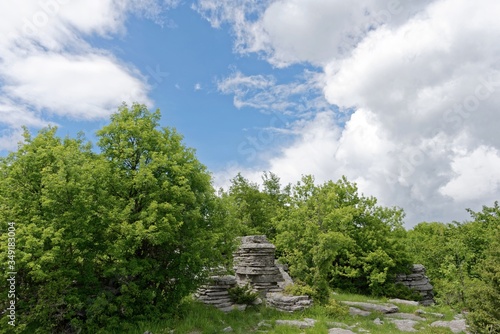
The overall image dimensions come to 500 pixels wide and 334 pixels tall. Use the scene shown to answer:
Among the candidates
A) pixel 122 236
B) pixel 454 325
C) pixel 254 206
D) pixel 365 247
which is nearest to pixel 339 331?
pixel 454 325

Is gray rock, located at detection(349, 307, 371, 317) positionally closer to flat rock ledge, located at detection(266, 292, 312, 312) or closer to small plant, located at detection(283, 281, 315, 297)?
small plant, located at detection(283, 281, 315, 297)

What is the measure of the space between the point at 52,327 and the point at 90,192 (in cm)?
586

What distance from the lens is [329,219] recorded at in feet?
78.1

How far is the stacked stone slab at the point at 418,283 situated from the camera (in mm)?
30953

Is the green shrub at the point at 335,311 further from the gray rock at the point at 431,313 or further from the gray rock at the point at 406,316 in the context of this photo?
the gray rock at the point at 431,313

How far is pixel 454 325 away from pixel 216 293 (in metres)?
12.7

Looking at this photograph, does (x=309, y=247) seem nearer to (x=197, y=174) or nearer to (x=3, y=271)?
(x=197, y=174)

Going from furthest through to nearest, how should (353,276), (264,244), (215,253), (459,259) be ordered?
(353,276)
(264,244)
(459,259)
(215,253)

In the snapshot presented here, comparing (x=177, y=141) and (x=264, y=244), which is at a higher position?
(x=177, y=141)

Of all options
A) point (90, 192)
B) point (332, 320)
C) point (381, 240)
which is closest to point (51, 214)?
point (90, 192)

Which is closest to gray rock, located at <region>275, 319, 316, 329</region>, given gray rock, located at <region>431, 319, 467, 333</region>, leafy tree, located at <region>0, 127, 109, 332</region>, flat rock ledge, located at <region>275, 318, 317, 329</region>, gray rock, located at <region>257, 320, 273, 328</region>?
flat rock ledge, located at <region>275, 318, 317, 329</region>

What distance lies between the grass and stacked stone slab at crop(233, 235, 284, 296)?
9.12ft

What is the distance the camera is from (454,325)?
64.0ft

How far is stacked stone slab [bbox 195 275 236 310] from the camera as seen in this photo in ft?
66.6
